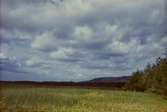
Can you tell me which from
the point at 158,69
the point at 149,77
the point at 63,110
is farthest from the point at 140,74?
the point at 63,110

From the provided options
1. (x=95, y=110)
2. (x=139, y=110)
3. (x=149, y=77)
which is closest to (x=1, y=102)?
(x=95, y=110)

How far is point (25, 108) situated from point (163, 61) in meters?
30.8

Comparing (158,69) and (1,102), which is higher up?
(158,69)

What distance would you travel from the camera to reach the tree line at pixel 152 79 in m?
50.2

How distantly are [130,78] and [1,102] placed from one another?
1944 inches

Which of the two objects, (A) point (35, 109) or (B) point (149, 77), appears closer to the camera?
(A) point (35, 109)

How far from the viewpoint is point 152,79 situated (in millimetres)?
56312

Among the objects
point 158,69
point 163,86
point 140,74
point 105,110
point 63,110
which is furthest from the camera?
point 140,74

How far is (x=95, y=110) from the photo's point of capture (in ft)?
83.9

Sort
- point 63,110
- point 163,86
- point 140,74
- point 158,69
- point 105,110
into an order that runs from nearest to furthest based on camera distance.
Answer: point 63,110
point 105,110
point 163,86
point 158,69
point 140,74

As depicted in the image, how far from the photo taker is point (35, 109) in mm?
24703

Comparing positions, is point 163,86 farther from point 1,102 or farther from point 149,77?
point 1,102

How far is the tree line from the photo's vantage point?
50.2 m

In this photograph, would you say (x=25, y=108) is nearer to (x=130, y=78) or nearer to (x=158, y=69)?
(x=158, y=69)
